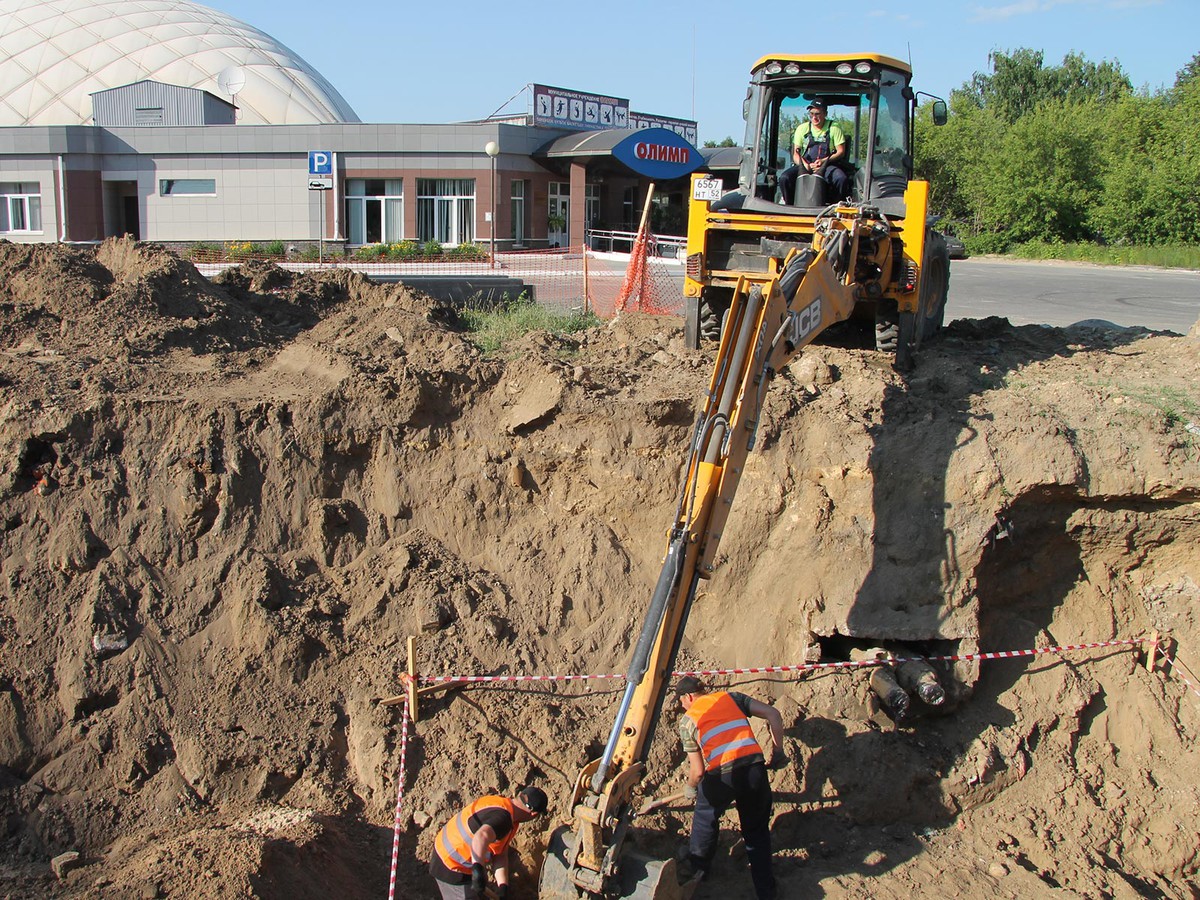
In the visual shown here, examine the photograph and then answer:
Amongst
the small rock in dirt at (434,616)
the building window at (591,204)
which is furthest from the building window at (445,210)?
the small rock in dirt at (434,616)

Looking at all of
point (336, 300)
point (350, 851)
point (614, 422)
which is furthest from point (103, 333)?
point (350, 851)

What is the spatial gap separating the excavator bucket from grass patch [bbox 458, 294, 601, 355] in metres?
5.41

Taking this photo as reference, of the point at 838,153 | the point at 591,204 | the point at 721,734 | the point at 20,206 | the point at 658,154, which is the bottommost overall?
the point at 721,734

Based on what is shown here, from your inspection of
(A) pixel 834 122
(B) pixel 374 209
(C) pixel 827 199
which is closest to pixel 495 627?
(C) pixel 827 199

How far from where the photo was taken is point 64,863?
5852 mm

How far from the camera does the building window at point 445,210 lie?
32.9 m

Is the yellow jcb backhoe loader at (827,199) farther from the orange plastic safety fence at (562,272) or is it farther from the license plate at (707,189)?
the orange plastic safety fence at (562,272)

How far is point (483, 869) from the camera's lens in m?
5.61

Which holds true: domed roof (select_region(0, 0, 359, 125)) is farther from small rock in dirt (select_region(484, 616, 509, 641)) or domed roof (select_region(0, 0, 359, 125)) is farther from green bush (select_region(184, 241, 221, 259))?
small rock in dirt (select_region(484, 616, 509, 641))

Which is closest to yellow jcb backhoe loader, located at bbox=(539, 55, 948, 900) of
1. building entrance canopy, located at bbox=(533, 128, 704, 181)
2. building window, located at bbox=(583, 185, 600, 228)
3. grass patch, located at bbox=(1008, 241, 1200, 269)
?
building entrance canopy, located at bbox=(533, 128, 704, 181)

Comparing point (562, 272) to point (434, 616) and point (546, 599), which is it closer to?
point (546, 599)

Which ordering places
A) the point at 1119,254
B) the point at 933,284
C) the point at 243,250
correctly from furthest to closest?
the point at 1119,254
the point at 243,250
the point at 933,284

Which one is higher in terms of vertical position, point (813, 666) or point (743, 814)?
point (813, 666)

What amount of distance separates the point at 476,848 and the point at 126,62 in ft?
135
